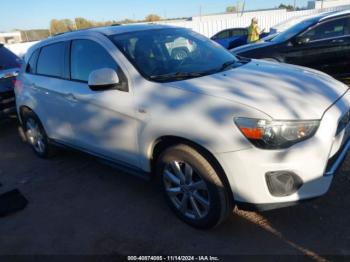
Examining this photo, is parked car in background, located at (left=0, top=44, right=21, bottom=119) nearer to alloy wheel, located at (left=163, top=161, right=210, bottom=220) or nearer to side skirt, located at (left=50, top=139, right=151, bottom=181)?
side skirt, located at (left=50, top=139, right=151, bottom=181)

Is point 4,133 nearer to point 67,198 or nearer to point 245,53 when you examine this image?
point 67,198

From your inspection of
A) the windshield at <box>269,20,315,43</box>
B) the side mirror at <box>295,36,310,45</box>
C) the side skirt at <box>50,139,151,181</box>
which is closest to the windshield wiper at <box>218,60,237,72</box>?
the side skirt at <box>50,139,151,181</box>

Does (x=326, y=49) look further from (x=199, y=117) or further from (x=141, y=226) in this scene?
(x=141, y=226)

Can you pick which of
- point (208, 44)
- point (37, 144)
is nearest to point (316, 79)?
point (208, 44)

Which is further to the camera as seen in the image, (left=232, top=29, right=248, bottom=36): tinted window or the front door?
(left=232, top=29, right=248, bottom=36): tinted window

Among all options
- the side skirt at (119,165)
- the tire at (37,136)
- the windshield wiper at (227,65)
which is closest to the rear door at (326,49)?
the windshield wiper at (227,65)

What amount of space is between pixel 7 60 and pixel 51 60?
2992 millimetres

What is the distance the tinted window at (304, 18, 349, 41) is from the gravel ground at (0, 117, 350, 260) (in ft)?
12.5

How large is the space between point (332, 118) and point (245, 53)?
470 centimetres

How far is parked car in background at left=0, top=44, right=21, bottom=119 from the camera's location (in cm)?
637

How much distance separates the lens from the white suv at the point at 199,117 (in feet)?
8.27

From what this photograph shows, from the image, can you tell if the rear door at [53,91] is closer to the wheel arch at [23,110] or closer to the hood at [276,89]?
the wheel arch at [23,110]

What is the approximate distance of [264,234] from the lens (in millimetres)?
2939

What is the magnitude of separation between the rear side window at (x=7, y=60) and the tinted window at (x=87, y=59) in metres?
3.46
